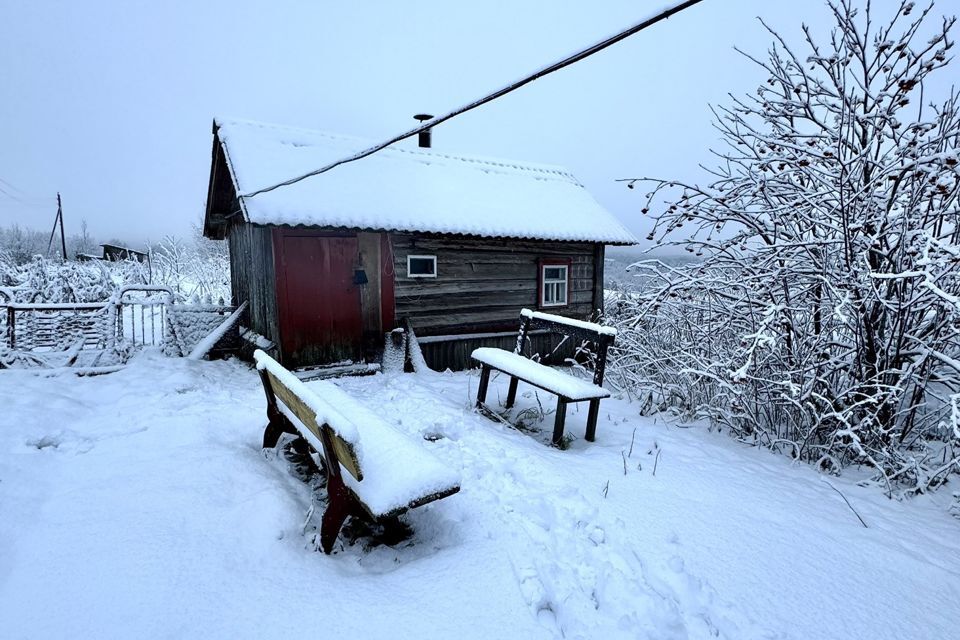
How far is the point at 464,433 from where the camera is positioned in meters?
4.59

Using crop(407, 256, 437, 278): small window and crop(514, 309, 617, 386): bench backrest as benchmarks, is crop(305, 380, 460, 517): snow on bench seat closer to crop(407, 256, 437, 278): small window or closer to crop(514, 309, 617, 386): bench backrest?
crop(514, 309, 617, 386): bench backrest

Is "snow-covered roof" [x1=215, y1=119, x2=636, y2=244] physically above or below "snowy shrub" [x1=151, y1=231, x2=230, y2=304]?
above

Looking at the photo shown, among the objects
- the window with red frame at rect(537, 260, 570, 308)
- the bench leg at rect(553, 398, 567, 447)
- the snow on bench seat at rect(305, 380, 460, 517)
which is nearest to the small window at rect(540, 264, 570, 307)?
the window with red frame at rect(537, 260, 570, 308)

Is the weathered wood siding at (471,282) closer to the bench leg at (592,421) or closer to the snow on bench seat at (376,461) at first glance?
the bench leg at (592,421)

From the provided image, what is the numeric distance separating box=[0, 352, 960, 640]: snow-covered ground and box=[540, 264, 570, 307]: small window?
6082 mm

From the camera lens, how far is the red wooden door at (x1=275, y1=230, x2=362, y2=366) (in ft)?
25.2

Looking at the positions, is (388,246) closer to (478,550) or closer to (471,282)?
(471,282)

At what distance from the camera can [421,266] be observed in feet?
29.0

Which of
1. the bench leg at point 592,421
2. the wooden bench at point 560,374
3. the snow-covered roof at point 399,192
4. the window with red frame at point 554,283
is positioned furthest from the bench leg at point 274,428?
the window with red frame at point 554,283

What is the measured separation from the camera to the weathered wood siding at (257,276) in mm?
7770

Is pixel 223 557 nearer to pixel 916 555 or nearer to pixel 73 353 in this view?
pixel 916 555

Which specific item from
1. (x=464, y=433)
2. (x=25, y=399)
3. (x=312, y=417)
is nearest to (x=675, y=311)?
(x=464, y=433)

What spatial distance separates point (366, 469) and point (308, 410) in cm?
51

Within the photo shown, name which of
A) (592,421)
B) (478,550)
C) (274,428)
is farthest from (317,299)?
(478,550)
